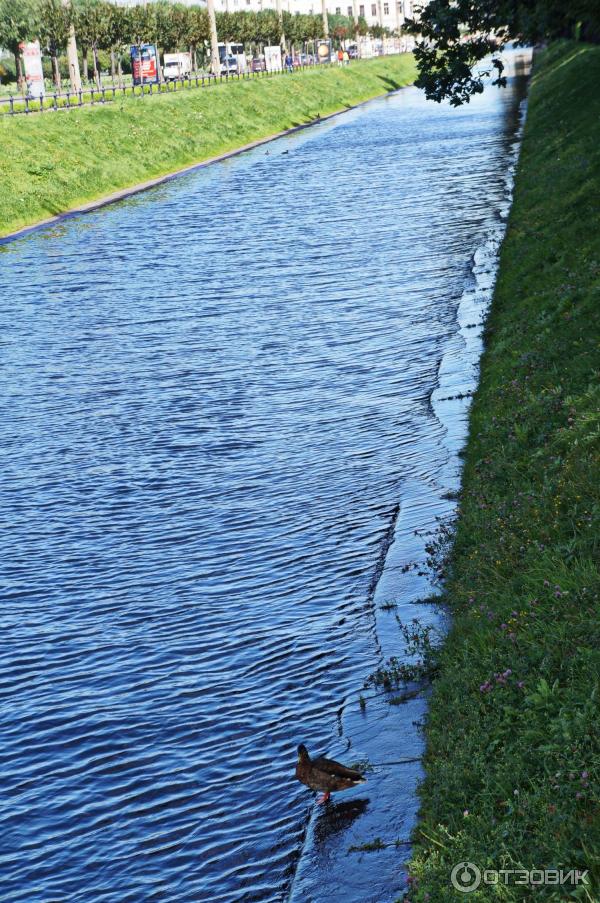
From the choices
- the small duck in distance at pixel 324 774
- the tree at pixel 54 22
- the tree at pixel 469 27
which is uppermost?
the tree at pixel 54 22

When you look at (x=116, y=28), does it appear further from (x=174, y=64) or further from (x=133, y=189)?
(x=133, y=189)

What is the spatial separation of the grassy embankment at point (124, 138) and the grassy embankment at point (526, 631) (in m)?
32.1

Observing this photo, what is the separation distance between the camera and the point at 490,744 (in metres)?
7.93

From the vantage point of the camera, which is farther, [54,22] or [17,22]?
[17,22]

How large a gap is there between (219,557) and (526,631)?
5.23 meters

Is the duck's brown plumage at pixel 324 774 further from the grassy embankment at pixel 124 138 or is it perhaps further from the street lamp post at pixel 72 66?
the street lamp post at pixel 72 66

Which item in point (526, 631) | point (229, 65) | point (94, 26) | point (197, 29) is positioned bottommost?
point (526, 631)

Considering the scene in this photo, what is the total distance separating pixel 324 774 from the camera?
8531 mm

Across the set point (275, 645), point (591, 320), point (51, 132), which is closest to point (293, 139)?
point (51, 132)

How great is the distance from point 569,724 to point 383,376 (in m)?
12.8

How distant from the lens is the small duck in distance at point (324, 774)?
8.53 m

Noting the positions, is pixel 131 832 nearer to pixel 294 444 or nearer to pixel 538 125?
pixel 294 444
